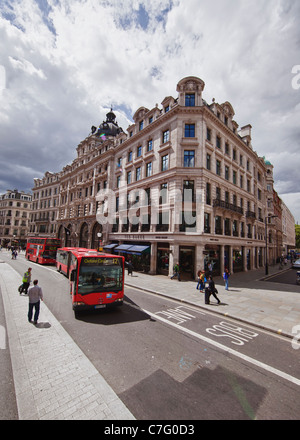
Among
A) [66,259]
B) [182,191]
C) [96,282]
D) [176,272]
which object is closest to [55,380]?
[96,282]

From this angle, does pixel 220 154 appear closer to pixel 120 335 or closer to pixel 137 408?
pixel 120 335

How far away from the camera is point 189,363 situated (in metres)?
5.17

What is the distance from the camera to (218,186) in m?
21.8

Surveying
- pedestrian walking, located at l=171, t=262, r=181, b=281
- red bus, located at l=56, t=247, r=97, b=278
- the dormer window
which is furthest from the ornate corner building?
red bus, located at l=56, t=247, r=97, b=278

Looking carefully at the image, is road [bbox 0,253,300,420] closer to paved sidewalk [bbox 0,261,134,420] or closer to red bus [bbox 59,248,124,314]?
paved sidewalk [bbox 0,261,134,420]

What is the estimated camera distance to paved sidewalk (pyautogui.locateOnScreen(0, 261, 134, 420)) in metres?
3.45

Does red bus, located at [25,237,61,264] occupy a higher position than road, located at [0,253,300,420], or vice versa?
red bus, located at [25,237,61,264]

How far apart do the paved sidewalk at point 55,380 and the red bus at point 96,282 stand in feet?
4.85

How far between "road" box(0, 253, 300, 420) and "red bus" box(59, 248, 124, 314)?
2.16ft

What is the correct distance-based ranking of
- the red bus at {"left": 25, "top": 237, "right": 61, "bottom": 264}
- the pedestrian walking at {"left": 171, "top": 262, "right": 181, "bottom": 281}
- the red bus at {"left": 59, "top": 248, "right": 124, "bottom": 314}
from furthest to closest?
the red bus at {"left": 25, "top": 237, "right": 61, "bottom": 264} < the pedestrian walking at {"left": 171, "top": 262, "right": 181, "bottom": 281} < the red bus at {"left": 59, "top": 248, "right": 124, "bottom": 314}

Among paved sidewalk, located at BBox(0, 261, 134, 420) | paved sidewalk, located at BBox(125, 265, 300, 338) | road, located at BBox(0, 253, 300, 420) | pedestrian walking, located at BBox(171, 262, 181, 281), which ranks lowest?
paved sidewalk, located at BBox(125, 265, 300, 338)

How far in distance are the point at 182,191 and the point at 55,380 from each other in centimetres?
1765

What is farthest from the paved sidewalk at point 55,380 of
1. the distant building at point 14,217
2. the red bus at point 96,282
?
the distant building at point 14,217

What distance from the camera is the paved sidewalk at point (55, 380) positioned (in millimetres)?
3451
